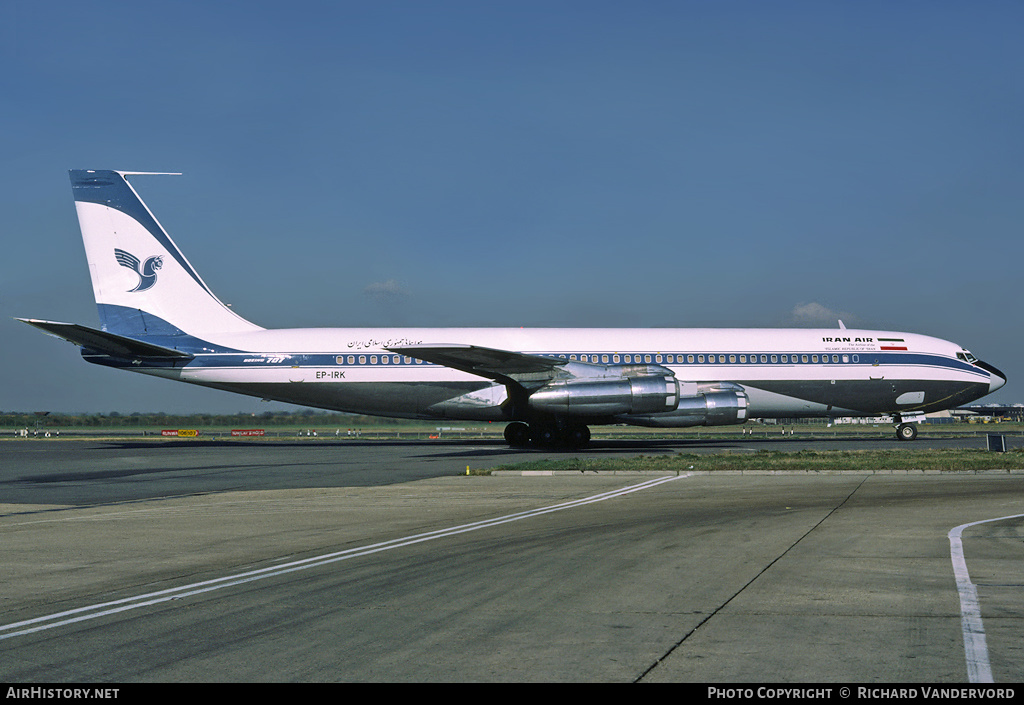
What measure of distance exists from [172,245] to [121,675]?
33.1 m

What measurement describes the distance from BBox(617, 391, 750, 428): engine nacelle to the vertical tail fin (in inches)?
686

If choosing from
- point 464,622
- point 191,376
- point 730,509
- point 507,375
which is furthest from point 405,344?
point 464,622

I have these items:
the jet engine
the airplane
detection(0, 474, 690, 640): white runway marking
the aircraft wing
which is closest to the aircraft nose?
the airplane

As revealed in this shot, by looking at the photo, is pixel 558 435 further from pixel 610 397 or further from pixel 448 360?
pixel 448 360

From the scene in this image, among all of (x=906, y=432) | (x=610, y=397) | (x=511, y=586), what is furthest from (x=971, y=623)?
(x=906, y=432)

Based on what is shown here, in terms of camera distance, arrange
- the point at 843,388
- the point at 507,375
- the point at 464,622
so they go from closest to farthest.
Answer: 1. the point at 464,622
2. the point at 507,375
3. the point at 843,388

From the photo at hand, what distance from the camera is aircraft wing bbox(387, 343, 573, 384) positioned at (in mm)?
29625

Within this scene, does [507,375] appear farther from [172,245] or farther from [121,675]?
[121,675]

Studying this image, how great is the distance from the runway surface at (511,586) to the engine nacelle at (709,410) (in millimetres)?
14331

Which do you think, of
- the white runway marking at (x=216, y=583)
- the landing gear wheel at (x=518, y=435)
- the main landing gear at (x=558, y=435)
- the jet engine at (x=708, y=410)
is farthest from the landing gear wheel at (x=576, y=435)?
the white runway marking at (x=216, y=583)

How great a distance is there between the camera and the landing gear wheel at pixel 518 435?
34.9m

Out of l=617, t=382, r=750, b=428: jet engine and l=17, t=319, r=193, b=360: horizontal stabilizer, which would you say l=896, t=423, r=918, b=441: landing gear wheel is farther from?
l=17, t=319, r=193, b=360: horizontal stabilizer

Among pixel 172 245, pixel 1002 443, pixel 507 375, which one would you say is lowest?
pixel 1002 443

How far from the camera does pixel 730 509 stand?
46.5 ft
